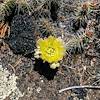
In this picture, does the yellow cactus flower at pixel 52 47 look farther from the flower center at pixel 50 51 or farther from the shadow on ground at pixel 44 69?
the shadow on ground at pixel 44 69

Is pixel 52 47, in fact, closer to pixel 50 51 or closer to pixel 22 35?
pixel 50 51

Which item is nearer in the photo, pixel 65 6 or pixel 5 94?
pixel 5 94

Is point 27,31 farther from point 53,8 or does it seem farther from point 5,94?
point 5,94

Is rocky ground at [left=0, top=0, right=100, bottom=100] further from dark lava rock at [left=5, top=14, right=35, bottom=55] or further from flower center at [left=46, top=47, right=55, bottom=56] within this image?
flower center at [left=46, top=47, right=55, bottom=56]

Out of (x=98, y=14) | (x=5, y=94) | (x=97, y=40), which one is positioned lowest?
(x=5, y=94)

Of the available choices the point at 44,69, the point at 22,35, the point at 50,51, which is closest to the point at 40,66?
the point at 44,69

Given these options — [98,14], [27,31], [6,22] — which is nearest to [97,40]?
[98,14]
